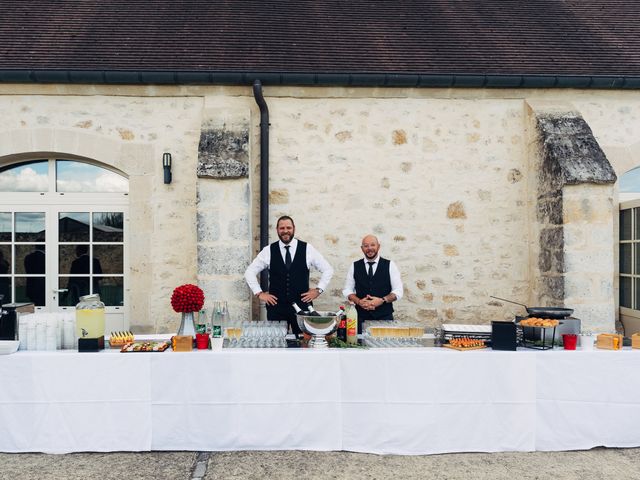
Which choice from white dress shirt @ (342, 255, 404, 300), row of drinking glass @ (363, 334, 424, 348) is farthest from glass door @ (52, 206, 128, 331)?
row of drinking glass @ (363, 334, 424, 348)

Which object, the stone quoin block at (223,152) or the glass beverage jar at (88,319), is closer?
the glass beverage jar at (88,319)

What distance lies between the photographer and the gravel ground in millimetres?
3025

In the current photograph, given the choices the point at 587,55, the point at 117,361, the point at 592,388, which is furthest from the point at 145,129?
the point at 587,55

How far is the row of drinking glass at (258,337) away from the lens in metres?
3.51

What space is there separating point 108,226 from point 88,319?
301 centimetres

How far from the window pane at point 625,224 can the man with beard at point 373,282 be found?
3.34 meters

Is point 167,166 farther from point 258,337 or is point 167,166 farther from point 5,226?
point 258,337

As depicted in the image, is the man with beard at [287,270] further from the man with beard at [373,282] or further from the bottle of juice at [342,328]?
the bottle of juice at [342,328]

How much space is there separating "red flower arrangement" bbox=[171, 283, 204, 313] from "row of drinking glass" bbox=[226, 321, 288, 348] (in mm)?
315

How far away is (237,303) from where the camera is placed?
17.3ft

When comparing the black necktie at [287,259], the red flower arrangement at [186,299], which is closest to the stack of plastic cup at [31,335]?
the red flower arrangement at [186,299]

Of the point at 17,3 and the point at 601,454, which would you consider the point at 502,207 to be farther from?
the point at 17,3

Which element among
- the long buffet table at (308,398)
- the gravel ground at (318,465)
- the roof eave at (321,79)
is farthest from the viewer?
the roof eave at (321,79)

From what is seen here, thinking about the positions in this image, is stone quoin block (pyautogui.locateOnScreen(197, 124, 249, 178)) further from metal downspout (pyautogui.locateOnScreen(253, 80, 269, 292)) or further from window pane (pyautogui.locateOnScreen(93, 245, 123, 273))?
window pane (pyautogui.locateOnScreen(93, 245, 123, 273))
